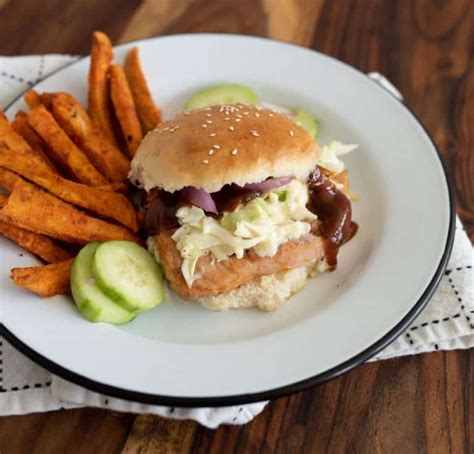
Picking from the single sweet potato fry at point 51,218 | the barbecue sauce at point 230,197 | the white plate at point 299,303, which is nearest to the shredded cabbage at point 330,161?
the white plate at point 299,303

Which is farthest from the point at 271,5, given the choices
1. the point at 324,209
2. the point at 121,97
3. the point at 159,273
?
the point at 159,273

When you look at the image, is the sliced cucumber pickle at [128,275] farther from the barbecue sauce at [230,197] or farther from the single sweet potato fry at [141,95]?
the single sweet potato fry at [141,95]

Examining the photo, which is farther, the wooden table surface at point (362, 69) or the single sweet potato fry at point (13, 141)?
the single sweet potato fry at point (13, 141)

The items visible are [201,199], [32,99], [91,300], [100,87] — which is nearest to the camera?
[91,300]

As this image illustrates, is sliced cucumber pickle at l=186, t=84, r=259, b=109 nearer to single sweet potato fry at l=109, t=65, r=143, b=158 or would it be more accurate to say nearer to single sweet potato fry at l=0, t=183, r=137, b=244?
single sweet potato fry at l=109, t=65, r=143, b=158

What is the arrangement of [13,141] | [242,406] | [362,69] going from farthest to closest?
[362,69] < [13,141] < [242,406]

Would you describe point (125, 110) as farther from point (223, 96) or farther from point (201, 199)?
point (201, 199)

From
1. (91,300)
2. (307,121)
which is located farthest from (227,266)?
(307,121)
